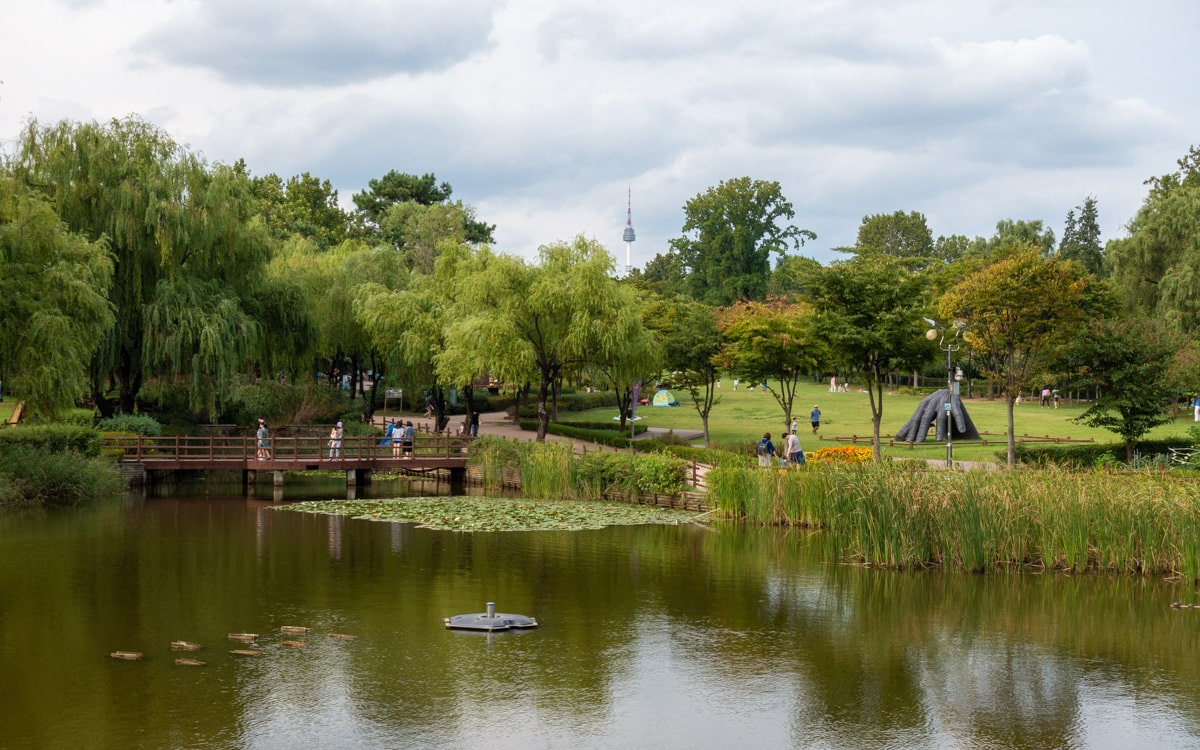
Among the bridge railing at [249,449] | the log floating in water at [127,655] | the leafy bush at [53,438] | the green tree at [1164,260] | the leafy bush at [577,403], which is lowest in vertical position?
the log floating in water at [127,655]

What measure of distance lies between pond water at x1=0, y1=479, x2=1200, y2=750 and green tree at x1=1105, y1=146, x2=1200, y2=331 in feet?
139

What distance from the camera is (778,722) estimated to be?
11.5 m

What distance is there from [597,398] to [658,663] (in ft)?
172

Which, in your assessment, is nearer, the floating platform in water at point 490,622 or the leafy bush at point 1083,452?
the floating platform in water at point 490,622

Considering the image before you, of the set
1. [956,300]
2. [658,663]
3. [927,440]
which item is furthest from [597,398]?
[658,663]

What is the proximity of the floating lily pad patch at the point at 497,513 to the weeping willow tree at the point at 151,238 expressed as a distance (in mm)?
8707

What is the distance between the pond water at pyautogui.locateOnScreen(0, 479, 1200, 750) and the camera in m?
11.2

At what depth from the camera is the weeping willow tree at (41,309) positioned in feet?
92.9

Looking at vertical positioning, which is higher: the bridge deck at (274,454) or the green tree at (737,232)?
the green tree at (737,232)

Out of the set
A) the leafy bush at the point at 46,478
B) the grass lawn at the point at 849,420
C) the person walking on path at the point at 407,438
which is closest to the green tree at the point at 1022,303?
the grass lawn at the point at 849,420

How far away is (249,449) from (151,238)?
7600mm

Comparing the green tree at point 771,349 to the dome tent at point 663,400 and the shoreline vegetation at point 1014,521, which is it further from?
the dome tent at point 663,400

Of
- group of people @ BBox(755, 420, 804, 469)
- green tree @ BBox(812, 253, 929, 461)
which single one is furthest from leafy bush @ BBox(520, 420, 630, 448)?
green tree @ BBox(812, 253, 929, 461)

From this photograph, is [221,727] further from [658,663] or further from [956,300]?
[956,300]
